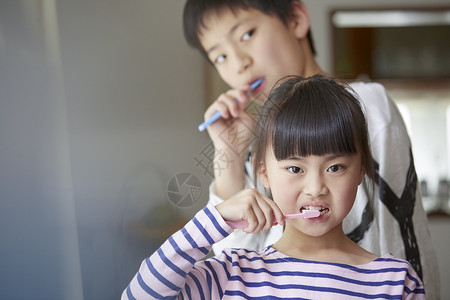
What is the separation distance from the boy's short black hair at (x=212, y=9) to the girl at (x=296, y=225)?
7.8 inches

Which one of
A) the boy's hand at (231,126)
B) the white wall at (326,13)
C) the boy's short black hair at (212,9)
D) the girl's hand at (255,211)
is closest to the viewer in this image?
the girl's hand at (255,211)

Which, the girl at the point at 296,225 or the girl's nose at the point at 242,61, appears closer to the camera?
the girl at the point at 296,225

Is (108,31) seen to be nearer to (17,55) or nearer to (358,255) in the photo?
(17,55)

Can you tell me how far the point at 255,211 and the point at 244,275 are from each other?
88mm

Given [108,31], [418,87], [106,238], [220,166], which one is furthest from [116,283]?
[418,87]

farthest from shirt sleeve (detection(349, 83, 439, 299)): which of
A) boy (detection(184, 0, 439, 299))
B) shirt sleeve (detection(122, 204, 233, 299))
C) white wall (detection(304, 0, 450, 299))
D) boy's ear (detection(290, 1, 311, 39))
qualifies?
white wall (detection(304, 0, 450, 299))

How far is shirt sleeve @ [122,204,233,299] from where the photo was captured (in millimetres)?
439

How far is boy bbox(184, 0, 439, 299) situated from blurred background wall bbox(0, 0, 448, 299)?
4 cm

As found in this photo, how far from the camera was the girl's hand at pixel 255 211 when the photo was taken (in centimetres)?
43

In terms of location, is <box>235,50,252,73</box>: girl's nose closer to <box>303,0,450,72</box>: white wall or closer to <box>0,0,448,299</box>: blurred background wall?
<box>0,0,448,299</box>: blurred background wall

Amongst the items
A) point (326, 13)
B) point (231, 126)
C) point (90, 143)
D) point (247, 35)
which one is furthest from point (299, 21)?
point (326, 13)

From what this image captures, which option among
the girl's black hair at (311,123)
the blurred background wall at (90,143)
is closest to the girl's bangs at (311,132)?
the girl's black hair at (311,123)

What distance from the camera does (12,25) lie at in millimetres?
627

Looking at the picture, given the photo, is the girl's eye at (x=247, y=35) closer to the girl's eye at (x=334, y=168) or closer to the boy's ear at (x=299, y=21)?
the boy's ear at (x=299, y=21)
